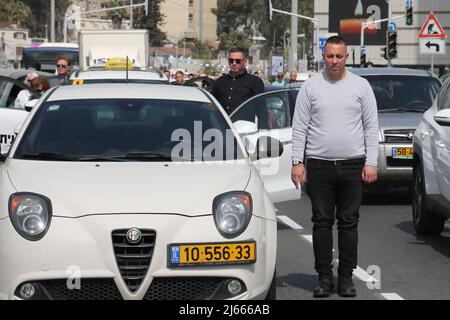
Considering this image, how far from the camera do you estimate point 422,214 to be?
11.5 m

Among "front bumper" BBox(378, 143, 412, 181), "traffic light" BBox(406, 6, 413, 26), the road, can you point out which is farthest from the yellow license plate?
"traffic light" BBox(406, 6, 413, 26)

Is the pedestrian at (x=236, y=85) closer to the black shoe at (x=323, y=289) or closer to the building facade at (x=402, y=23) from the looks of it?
the black shoe at (x=323, y=289)

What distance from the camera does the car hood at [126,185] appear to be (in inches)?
263

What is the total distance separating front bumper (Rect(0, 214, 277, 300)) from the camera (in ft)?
21.3

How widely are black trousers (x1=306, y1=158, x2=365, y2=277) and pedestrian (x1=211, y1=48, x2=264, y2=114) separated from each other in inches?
255

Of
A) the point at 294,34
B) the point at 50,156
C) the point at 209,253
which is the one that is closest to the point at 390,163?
the point at 50,156

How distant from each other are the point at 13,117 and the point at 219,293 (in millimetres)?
10858

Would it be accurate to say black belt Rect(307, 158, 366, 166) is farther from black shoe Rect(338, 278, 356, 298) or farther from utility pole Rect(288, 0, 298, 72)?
utility pole Rect(288, 0, 298, 72)

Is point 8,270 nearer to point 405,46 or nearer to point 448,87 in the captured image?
point 448,87

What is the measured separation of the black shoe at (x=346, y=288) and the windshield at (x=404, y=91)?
7275 mm

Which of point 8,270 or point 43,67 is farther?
point 43,67

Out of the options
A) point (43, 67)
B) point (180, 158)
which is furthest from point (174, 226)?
point (43, 67)

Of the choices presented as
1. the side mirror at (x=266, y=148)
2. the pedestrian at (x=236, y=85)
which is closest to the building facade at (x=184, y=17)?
the pedestrian at (x=236, y=85)

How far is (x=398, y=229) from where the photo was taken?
12.3 m
